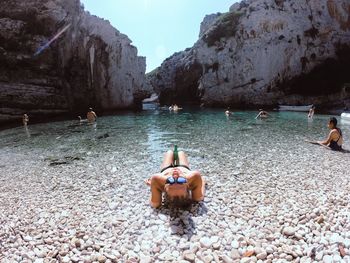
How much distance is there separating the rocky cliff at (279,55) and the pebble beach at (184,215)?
165 feet

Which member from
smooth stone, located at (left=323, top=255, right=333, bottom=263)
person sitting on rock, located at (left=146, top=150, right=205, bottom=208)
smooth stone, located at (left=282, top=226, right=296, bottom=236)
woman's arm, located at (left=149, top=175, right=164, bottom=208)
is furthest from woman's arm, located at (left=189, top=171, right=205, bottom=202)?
smooth stone, located at (left=323, top=255, right=333, bottom=263)

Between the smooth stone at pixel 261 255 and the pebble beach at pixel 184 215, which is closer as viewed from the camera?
the smooth stone at pixel 261 255

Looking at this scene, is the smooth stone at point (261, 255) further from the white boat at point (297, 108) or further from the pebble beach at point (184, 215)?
the white boat at point (297, 108)

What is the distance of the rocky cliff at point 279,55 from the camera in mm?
58281

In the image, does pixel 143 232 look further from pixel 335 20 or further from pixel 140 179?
pixel 335 20

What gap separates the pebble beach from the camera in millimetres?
5520

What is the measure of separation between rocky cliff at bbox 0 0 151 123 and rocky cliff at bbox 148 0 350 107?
25.1 metres

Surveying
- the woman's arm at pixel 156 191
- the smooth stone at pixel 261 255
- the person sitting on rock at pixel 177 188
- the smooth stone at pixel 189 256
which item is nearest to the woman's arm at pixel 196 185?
the person sitting on rock at pixel 177 188

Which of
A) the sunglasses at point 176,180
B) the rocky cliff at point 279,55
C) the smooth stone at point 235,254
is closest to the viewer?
the smooth stone at point 235,254

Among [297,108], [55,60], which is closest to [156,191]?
[55,60]

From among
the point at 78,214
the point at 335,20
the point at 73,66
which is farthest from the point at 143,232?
the point at 335,20

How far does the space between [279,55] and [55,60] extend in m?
46.0

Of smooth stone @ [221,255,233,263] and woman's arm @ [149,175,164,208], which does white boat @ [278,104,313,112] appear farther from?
smooth stone @ [221,255,233,263]

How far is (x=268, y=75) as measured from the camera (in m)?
62.9
